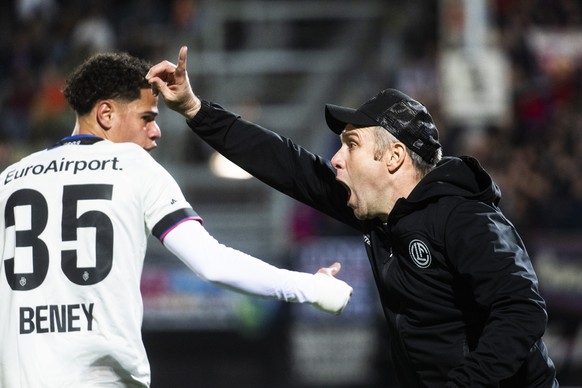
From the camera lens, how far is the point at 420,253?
4.16 m

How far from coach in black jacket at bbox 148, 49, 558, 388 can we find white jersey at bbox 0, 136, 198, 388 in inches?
21.8

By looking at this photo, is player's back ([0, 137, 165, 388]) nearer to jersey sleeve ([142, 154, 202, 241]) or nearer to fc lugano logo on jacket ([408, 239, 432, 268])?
jersey sleeve ([142, 154, 202, 241])

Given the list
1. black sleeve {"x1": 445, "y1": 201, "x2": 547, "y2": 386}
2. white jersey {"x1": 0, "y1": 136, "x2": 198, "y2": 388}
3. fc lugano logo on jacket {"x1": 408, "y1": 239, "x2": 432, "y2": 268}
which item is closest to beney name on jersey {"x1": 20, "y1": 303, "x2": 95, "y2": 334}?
white jersey {"x1": 0, "y1": 136, "x2": 198, "y2": 388}

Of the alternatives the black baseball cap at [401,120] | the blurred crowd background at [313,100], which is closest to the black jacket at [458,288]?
the black baseball cap at [401,120]

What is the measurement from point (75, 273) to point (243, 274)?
0.63m

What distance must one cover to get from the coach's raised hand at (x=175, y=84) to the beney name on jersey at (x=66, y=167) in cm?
42

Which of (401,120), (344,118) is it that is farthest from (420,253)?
(344,118)

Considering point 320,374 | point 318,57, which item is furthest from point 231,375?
point 318,57

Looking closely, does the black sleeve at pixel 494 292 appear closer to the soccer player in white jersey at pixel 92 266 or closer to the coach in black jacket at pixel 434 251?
the coach in black jacket at pixel 434 251

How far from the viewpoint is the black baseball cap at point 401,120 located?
433cm

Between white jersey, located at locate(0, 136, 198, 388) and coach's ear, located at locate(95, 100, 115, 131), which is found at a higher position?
coach's ear, located at locate(95, 100, 115, 131)

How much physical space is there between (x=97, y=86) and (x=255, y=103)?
9889mm

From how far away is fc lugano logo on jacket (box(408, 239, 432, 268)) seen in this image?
13.6 ft

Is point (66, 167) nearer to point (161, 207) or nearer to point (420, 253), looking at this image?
point (161, 207)
